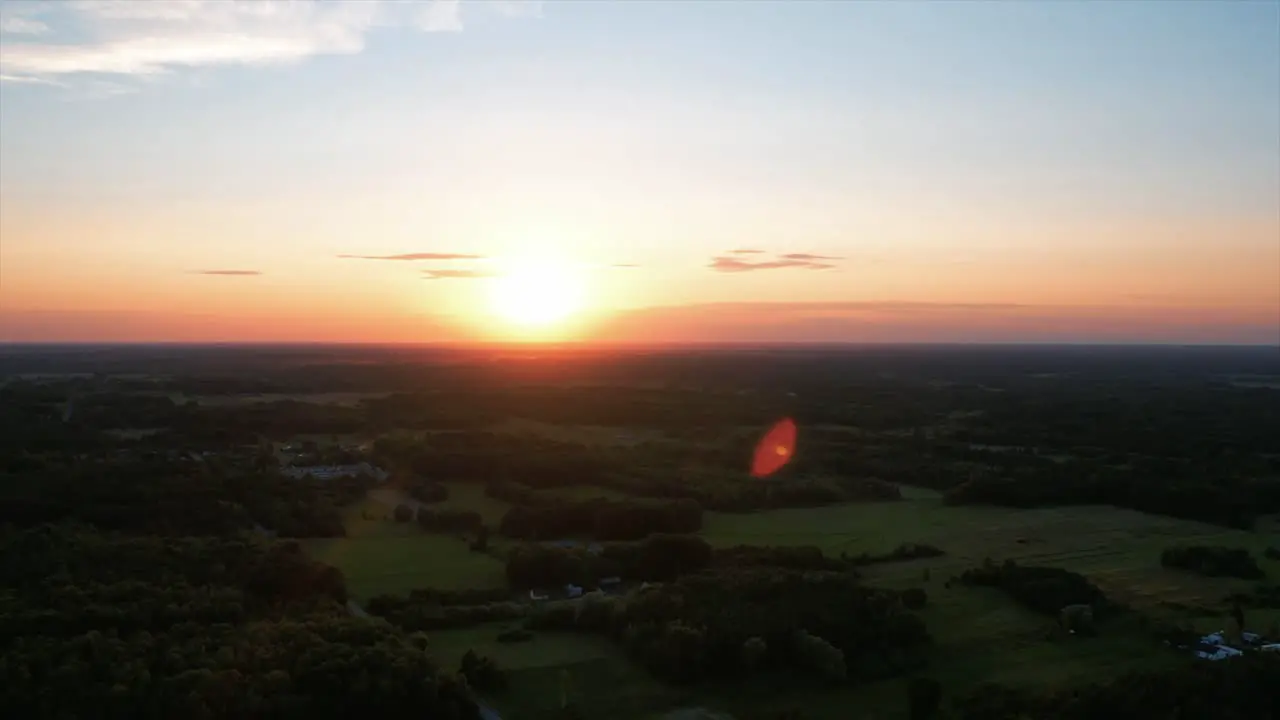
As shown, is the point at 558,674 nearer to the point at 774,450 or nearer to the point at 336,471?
the point at 336,471

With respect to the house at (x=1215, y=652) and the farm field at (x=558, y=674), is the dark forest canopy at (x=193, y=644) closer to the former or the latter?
the farm field at (x=558, y=674)

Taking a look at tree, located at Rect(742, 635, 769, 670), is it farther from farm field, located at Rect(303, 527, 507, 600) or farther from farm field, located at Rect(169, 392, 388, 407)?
farm field, located at Rect(169, 392, 388, 407)

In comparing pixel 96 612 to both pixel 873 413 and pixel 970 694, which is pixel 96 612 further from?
pixel 873 413

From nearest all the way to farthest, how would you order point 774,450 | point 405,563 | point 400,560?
point 405,563
point 400,560
point 774,450

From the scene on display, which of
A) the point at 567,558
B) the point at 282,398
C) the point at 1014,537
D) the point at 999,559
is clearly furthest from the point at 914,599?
the point at 282,398

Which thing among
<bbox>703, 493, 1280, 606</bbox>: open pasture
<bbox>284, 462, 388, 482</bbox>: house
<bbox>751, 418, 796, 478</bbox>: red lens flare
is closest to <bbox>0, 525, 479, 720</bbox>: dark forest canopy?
<bbox>703, 493, 1280, 606</bbox>: open pasture

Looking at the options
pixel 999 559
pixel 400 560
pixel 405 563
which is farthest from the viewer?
pixel 999 559

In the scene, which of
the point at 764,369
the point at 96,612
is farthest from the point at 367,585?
the point at 764,369

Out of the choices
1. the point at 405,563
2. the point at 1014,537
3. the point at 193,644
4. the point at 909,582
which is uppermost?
the point at 193,644

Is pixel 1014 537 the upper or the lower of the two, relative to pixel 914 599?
lower
